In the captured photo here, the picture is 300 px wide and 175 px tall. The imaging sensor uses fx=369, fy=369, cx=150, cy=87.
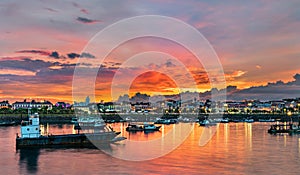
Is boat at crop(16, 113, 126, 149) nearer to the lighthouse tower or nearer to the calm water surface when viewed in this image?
the lighthouse tower

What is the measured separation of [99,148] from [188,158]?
10.4 m

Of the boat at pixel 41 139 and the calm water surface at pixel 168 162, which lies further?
the boat at pixel 41 139

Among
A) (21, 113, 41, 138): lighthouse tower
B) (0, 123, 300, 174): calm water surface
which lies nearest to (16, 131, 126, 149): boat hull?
(21, 113, 41, 138): lighthouse tower

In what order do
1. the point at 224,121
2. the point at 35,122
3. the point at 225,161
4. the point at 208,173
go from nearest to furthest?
the point at 208,173, the point at 225,161, the point at 35,122, the point at 224,121

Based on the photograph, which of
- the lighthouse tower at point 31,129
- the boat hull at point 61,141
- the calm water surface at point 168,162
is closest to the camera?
the calm water surface at point 168,162

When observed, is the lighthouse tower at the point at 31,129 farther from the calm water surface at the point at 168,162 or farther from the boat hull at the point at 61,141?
the calm water surface at the point at 168,162

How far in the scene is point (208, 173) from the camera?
2744cm

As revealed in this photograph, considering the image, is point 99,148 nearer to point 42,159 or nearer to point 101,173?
point 42,159

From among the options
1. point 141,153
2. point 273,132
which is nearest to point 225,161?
point 141,153

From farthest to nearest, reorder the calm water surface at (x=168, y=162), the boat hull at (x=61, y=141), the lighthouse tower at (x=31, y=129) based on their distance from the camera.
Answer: the lighthouse tower at (x=31, y=129), the boat hull at (x=61, y=141), the calm water surface at (x=168, y=162)

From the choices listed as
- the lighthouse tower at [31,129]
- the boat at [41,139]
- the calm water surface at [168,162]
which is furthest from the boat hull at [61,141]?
the calm water surface at [168,162]

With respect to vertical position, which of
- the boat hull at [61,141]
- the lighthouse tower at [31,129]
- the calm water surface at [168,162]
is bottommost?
the calm water surface at [168,162]

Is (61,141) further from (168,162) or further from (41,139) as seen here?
(168,162)

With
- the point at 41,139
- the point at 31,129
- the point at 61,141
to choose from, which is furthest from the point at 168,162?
the point at 31,129
